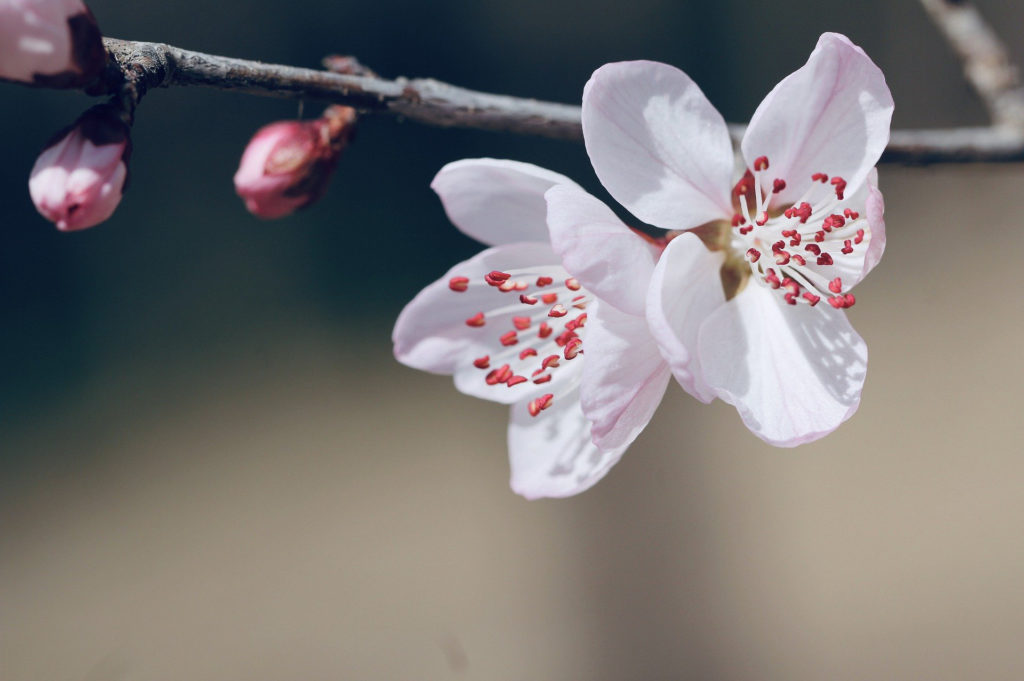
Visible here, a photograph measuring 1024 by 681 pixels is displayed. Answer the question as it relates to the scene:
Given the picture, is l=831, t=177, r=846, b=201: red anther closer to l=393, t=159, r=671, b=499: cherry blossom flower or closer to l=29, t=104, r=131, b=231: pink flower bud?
l=393, t=159, r=671, b=499: cherry blossom flower

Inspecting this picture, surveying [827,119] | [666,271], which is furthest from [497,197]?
[827,119]

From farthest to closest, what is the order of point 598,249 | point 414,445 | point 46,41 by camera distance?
point 414,445 → point 598,249 → point 46,41

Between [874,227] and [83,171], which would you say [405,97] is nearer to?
[83,171]

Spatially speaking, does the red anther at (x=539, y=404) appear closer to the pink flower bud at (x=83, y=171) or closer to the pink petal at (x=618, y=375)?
the pink petal at (x=618, y=375)

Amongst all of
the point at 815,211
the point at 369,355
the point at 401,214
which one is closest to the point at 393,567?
the point at 369,355

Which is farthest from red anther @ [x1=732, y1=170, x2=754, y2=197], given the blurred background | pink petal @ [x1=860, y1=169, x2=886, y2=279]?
the blurred background

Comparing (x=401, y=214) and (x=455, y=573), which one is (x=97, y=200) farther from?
Result: (x=401, y=214)

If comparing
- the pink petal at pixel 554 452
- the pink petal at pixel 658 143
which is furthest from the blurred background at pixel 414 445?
the pink petal at pixel 658 143

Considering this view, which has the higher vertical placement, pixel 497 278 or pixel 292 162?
pixel 292 162
